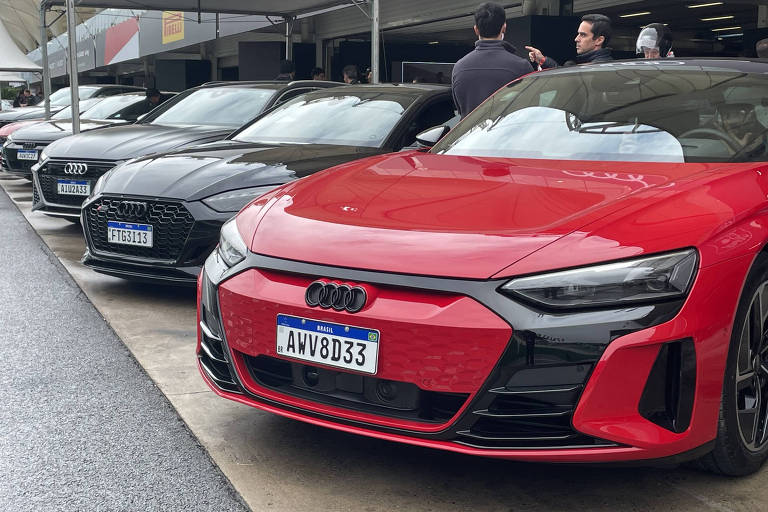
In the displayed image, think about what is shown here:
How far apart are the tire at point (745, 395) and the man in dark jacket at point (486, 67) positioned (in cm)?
332

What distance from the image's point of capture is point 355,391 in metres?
2.72

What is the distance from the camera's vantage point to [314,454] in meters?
3.12

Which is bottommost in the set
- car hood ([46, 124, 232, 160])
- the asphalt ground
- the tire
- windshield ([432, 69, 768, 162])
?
the asphalt ground

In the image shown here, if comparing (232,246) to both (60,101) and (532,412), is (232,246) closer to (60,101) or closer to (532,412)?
(532,412)

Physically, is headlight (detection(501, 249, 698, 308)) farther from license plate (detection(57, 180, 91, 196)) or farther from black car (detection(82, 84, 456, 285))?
license plate (detection(57, 180, 91, 196))

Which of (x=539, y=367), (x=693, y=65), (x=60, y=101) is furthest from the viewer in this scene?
(x=60, y=101)

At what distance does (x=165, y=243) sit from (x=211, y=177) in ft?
1.48

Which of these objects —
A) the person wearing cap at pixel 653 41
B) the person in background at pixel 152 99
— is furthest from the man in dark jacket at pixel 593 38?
the person in background at pixel 152 99

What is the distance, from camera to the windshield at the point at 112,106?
12008 mm

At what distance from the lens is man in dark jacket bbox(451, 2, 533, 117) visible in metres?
5.96

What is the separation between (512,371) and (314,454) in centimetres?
95

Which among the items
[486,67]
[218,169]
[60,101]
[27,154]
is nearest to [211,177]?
[218,169]

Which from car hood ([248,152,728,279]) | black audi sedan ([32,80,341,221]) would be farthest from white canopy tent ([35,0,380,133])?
car hood ([248,152,728,279])

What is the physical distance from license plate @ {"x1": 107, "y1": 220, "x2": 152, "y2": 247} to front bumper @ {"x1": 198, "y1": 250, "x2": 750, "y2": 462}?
9.22ft
